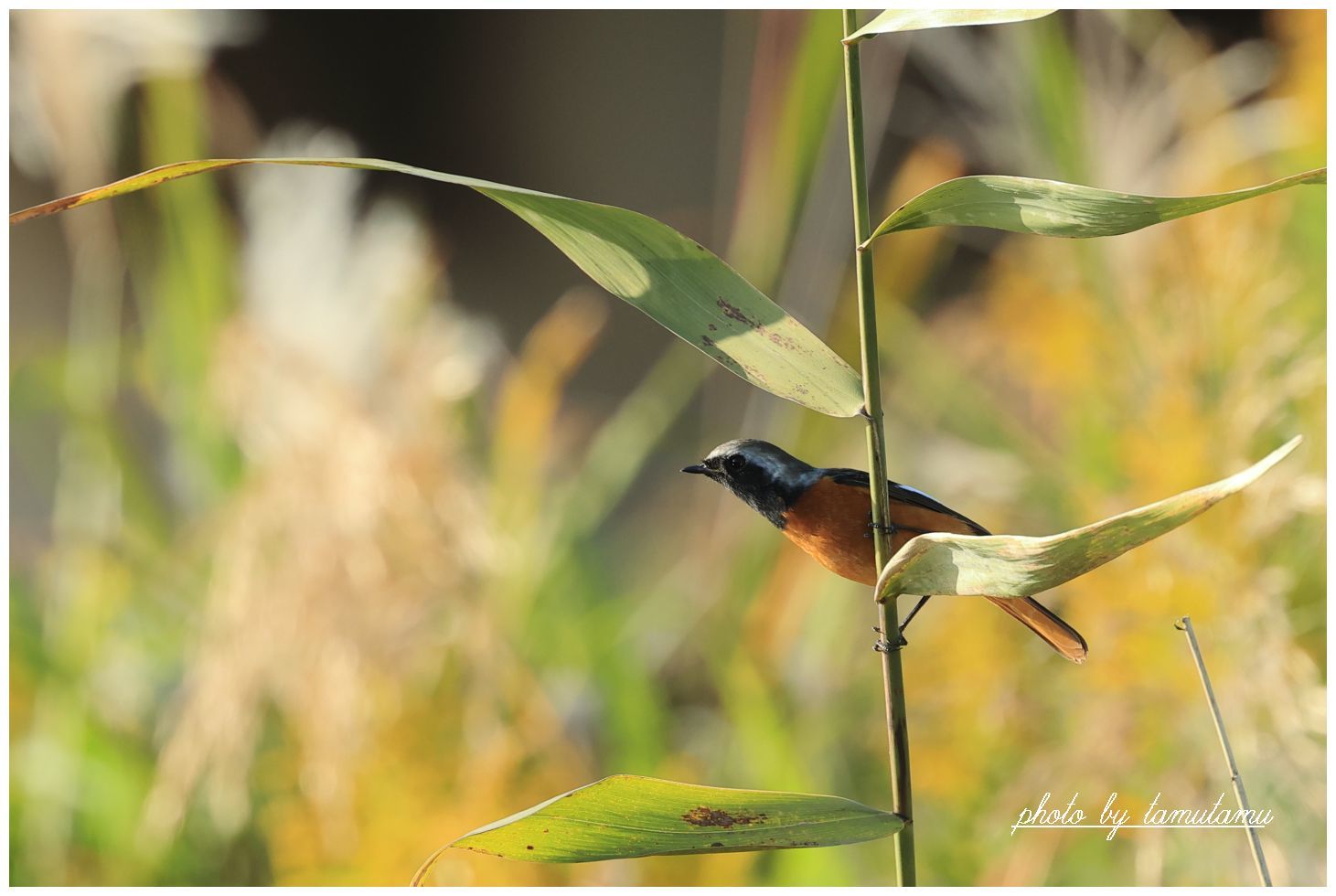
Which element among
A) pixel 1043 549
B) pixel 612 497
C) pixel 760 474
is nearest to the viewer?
pixel 1043 549

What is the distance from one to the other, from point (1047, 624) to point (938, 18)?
1.05 ft

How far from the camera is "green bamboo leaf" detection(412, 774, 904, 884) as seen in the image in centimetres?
34

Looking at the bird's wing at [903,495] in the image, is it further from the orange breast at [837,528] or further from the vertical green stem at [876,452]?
the vertical green stem at [876,452]

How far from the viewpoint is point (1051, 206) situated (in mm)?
320

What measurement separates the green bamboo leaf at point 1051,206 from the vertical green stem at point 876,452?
0.6 inches

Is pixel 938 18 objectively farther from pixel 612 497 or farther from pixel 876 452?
pixel 612 497

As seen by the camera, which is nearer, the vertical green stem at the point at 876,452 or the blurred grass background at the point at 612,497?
the vertical green stem at the point at 876,452

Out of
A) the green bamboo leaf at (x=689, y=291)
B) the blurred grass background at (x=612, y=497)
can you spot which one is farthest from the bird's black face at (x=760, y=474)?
the blurred grass background at (x=612, y=497)

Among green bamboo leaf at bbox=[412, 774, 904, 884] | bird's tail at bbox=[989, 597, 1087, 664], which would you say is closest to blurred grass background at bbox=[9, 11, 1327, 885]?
bird's tail at bbox=[989, 597, 1087, 664]

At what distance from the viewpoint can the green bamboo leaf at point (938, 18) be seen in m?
0.34

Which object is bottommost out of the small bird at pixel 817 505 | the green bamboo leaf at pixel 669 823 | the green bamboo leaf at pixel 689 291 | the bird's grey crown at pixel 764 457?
the green bamboo leaf at pixel 669 823

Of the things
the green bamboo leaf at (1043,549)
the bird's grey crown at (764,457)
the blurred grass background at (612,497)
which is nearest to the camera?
the green bamboo leaf at (1043,549)

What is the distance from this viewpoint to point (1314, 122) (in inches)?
45.6

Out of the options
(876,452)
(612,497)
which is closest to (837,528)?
(876,452)
